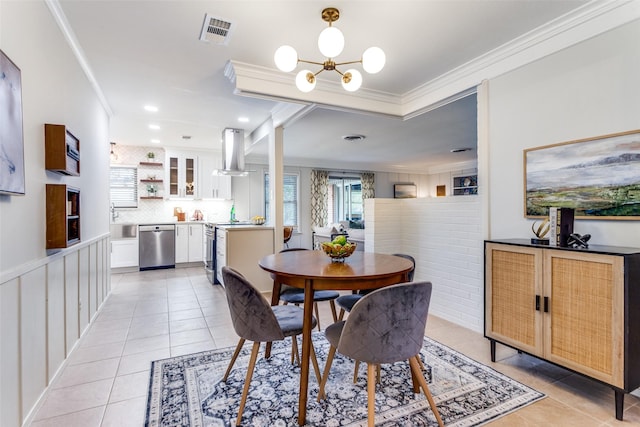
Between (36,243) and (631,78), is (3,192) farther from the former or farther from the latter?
(631,78)

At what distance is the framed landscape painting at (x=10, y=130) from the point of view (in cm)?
144

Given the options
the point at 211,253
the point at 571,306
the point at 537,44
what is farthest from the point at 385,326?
the point at 211,253

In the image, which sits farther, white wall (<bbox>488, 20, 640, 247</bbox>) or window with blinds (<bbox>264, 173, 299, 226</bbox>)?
window with blinds (<bbox>264, 173, 299, 226</bbox>)

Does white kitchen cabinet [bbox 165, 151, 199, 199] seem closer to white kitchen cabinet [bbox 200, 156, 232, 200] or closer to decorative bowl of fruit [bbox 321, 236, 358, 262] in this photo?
white kitchen cabinet [bbox 200, 156, 232, 200]

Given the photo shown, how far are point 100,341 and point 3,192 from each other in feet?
6.81

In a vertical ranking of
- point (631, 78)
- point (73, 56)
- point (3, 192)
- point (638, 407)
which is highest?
point (73, 56)

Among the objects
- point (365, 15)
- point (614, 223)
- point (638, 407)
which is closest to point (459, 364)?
point (638, 407)

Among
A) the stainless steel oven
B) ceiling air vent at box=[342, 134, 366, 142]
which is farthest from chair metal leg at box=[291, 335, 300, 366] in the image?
ceiling air vent at box=[342, 134, 366, 142]

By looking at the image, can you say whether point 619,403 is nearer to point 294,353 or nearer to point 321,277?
point 321,277

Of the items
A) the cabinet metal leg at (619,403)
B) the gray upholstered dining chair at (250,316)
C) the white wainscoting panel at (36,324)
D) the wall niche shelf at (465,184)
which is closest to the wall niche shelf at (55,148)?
the white wainscoting panel at (36,324)

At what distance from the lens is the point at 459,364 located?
2.47 meters

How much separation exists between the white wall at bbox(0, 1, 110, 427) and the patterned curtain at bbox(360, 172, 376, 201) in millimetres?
7092

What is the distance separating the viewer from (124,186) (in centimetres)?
671

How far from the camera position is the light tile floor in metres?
1.87
